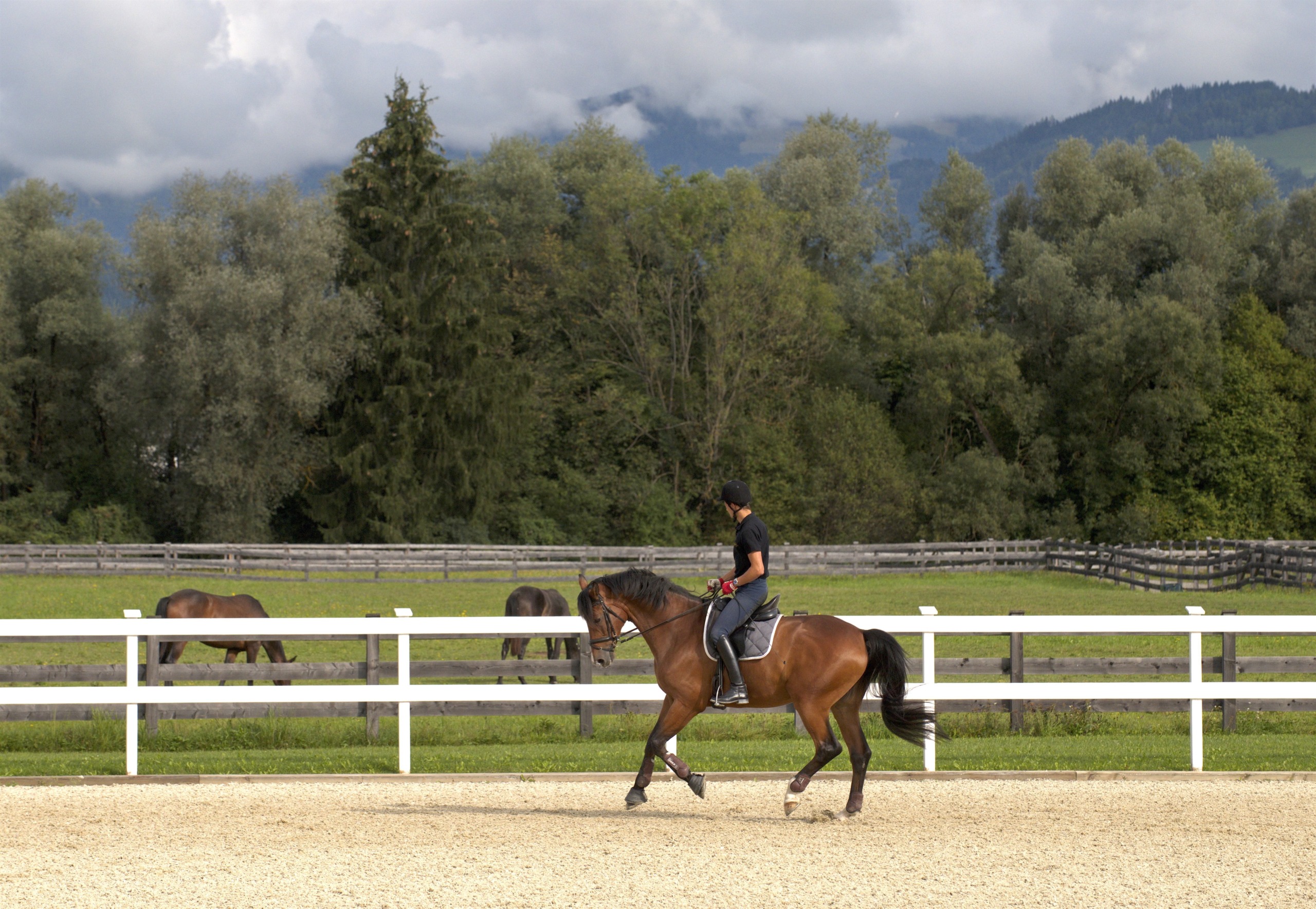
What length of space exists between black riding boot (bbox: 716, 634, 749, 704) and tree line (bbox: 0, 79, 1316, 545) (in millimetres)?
36061

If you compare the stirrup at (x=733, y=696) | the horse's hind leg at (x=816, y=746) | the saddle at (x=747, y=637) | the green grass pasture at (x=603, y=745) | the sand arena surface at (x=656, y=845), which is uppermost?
the saddle at (x=747, y=637)

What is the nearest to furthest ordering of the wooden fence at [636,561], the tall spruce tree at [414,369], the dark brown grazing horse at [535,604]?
the dark brown grazing horse at [535,604], the wooden fence at [636,561], the tall spruce tree at [414,369]

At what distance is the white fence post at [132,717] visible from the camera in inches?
410

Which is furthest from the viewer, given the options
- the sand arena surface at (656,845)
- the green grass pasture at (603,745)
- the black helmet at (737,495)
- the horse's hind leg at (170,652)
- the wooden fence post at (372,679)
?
the horse's hind leg at (170,652)

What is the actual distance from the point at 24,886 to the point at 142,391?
131ft

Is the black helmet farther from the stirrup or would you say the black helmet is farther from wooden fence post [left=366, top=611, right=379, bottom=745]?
wooden fence post [left=366, top=611, right=379, bottom=745]

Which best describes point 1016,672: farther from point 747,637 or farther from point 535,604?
point 535,604

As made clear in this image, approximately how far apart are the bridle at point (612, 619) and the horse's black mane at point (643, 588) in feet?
0.26

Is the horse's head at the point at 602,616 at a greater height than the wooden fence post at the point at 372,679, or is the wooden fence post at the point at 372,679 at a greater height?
the horse's head at the point at 602,616

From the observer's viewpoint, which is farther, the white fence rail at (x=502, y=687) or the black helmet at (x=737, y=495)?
the white fence rail at (x=502, y=687)

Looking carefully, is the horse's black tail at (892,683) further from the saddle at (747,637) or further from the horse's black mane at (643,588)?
the horse's black mane at (643,588)

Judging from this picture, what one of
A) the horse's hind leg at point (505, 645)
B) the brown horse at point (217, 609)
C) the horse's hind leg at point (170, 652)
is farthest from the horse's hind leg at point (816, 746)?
the brown horse at point (217, 609)

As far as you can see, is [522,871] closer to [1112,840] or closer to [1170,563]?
[1112,840]

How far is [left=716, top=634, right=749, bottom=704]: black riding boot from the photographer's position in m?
8.77
